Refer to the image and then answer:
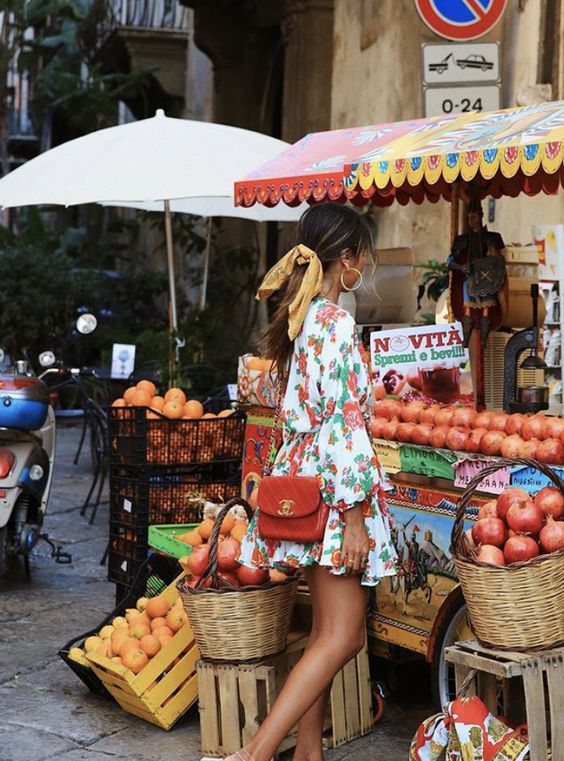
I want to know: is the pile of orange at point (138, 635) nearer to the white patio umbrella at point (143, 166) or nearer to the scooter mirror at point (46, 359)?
the scooter mirror at point (46, 359)

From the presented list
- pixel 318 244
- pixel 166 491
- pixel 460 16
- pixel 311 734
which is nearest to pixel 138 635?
pixel 311 734

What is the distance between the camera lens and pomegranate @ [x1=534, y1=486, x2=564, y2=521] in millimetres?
4074

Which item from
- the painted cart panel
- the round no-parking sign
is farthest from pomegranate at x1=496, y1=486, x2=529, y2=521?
the round no-parking sign

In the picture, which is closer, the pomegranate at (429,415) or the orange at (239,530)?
the orange at (239,530)

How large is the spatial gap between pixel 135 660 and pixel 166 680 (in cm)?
15

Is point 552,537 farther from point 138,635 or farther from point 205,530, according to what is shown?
point 138,635

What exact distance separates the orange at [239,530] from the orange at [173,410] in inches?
51.5

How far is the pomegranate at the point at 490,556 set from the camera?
12.8 ft

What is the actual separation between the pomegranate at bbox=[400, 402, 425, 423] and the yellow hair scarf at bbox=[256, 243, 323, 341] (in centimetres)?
113

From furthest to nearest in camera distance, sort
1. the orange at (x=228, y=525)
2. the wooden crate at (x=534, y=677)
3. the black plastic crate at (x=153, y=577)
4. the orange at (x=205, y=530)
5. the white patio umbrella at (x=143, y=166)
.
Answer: the white patio umbrella at (x=143, y=166), the black plastic crate at (x=153, y=577), the orange at (x=205, y=530), the orange at (x=228, y=525), the wooden crate at (x=534, y=677)

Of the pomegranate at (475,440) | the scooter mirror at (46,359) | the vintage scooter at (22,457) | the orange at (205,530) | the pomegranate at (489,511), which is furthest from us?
the scooter mirror at (46,359)

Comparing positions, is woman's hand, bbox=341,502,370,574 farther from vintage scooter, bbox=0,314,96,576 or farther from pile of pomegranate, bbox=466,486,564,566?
vintage scooter, bbox=0,314,96,576

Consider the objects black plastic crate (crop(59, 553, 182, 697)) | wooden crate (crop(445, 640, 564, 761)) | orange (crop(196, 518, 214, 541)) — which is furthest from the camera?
black plastic crate (crop(59, 553, 182, 697))

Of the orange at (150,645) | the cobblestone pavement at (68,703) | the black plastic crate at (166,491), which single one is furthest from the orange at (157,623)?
the black plastic crate at (166,491)
